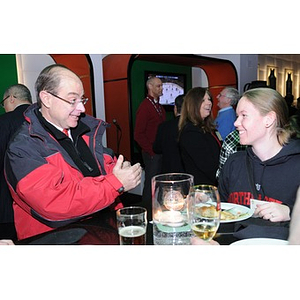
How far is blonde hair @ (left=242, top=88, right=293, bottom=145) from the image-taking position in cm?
181

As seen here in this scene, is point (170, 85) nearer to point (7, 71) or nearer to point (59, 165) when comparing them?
point (7, 71)

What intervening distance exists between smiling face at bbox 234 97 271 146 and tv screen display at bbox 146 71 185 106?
6.34 metres

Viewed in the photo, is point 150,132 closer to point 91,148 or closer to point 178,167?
point 178,167

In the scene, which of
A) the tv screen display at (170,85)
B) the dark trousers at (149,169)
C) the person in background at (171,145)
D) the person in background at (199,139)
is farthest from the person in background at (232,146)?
the tv screen display at (170,85)

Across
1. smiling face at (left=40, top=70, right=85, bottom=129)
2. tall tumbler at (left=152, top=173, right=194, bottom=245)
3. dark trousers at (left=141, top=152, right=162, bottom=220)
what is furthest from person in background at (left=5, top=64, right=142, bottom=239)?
dark trousers at (left=141, top=152, right=162, bottom=220)

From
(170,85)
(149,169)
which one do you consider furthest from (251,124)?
(170,85)

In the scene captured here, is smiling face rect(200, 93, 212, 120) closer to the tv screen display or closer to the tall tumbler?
the tall tumbler

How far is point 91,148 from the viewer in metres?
1.85

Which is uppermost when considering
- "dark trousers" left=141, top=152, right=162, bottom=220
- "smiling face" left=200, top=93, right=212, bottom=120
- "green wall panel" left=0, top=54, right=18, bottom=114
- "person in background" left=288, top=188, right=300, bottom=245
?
"green wall panel" left=0, top=54, right=18, bottom=114

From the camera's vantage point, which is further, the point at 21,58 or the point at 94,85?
the point at 21,58

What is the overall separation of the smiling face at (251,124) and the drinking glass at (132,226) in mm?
933

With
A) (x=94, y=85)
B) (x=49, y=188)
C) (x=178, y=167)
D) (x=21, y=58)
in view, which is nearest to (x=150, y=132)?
(x=94, y=85)

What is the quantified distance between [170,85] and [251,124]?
6738 mm
